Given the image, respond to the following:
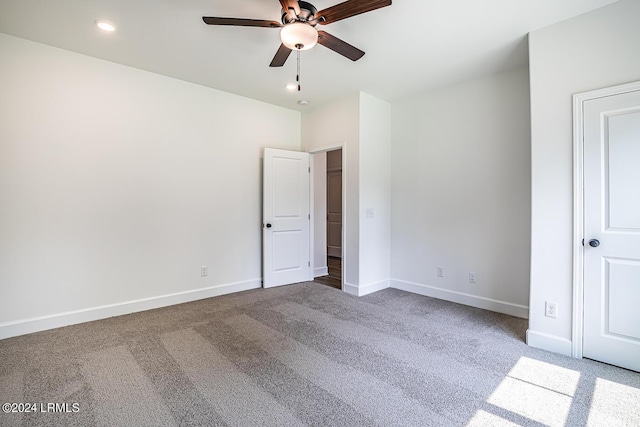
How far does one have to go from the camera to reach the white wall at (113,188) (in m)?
2.90

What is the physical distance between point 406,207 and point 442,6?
2.58m

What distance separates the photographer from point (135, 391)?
2014mm

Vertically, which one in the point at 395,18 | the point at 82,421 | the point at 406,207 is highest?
the point at 395,18

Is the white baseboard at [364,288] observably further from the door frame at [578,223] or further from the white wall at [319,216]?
the door frame at [578,223]

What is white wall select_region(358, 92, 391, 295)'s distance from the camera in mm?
4211

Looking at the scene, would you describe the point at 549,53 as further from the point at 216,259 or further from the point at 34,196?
the point at 34,196

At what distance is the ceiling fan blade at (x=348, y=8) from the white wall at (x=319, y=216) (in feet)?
10.7

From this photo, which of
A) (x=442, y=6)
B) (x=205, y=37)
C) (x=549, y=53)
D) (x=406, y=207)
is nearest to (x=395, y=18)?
(x=442, y=6)

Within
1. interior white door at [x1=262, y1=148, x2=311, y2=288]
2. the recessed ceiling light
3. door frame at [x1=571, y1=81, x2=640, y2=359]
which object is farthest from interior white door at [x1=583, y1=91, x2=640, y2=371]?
the recessed ceiling light

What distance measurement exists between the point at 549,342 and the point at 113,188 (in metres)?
4.50

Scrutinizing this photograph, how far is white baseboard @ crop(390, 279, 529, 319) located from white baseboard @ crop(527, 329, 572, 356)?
0.72 m

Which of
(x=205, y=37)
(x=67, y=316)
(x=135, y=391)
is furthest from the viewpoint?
(x=67, y=316)

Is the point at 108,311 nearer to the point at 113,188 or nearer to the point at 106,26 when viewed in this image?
the point at 113,188

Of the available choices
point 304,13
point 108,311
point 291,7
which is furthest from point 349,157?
point 108,311
